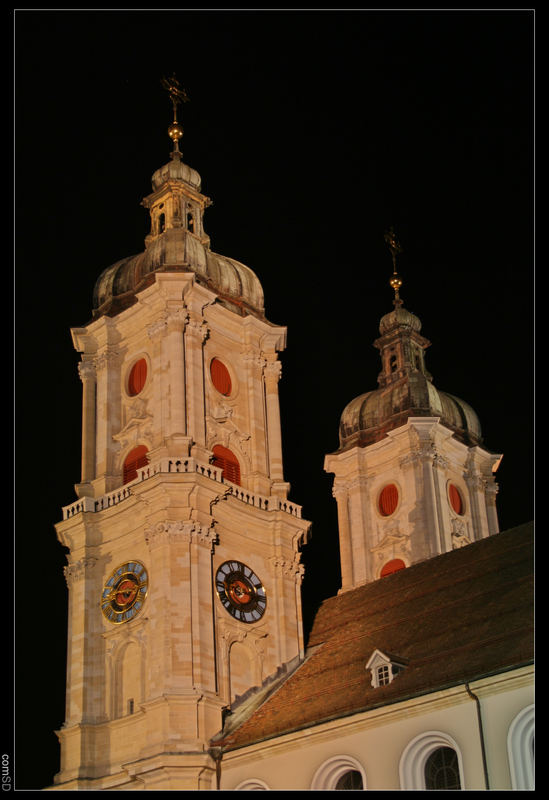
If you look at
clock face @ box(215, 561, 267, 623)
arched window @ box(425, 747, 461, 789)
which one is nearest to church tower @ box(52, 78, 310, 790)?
clock face @ box(215, 561, 267, 623)

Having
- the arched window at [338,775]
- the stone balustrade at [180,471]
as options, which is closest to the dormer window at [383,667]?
the arched window at [338,775]

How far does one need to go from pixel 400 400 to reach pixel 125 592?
1693 centimetres

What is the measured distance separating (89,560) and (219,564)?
390 cm

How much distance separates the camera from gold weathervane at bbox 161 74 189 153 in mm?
47728

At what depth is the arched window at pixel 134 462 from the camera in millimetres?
40625

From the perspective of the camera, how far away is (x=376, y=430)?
52.0 metres

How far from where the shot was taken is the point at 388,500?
50875 mm

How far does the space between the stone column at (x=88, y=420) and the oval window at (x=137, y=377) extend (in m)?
1.39

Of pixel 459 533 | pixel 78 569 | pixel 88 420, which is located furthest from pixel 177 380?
pixel 459 533

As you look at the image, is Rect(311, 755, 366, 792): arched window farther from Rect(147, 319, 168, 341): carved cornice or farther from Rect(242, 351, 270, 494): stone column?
Rect(147, 319, 168, 341): carved cornice

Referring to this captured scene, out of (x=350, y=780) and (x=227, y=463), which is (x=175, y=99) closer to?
(x=227, y=463)

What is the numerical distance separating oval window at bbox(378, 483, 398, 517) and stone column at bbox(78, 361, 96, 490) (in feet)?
42.9

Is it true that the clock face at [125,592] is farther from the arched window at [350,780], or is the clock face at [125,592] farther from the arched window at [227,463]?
the arched window at [350,780]

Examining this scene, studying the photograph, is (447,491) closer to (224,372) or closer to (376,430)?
(376,430)
